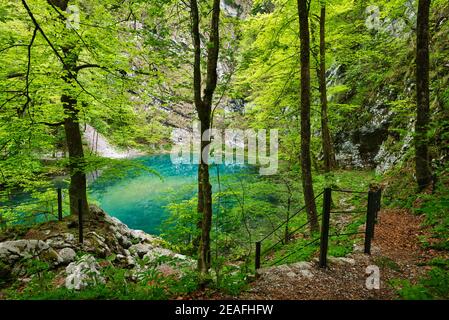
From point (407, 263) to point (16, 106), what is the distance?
9.63 m

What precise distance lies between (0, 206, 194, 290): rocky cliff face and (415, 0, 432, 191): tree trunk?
6.53m

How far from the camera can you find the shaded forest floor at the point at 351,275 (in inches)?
152

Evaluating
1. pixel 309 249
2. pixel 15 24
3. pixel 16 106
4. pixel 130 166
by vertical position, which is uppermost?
pixel 15 24

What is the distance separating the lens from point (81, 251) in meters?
6.93

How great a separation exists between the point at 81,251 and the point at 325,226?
6148 mm

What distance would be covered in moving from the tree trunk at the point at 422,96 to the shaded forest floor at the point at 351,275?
1.93 metres

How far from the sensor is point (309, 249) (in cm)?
588

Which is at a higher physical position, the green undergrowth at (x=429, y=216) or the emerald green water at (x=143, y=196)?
the green undergrowth at (x=429, y=216)

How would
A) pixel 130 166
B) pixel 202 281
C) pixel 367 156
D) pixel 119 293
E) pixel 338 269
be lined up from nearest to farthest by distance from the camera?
1. pixel 119 293
2. pixel 202 281
3. pixel 338 269
4. pixel 130 166
5. pixel 367 156

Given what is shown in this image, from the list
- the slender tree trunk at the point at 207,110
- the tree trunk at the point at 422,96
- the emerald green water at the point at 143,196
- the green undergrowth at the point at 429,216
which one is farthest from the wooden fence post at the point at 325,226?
the emerald green water at the point at 143,196

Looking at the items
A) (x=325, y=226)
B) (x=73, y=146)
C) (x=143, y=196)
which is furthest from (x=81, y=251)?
(x=143, y=196)

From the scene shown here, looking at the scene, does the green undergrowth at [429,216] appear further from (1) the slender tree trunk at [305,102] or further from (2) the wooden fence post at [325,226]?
(1) the slender tree trunk at [305,102]

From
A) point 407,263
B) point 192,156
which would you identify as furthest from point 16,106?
point 192,156

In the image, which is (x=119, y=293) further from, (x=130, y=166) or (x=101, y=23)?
(x=101, y=23)
